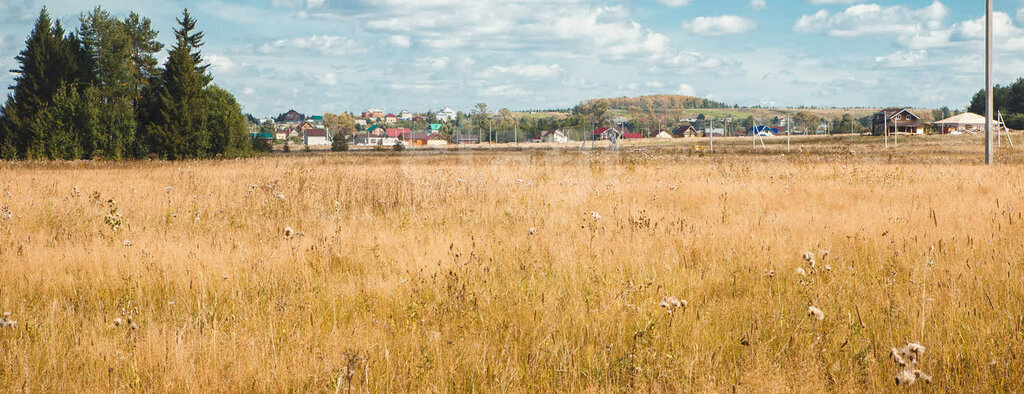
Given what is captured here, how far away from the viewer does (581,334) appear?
13.4ft

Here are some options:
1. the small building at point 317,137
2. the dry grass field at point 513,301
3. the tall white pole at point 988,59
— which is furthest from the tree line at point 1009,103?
the small building at point 317,137

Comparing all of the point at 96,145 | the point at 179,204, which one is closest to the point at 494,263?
the point at 179,204

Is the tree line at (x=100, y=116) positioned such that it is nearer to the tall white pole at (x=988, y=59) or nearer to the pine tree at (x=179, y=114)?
the pine tree at (x=179, y=114)

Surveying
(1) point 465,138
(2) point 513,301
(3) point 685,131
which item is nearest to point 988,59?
(2) point 513,301

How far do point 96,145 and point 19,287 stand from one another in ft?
134

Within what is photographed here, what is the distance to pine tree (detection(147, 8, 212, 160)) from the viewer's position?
131ft

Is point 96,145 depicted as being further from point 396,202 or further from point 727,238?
point 727,238

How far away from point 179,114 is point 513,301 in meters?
41.3

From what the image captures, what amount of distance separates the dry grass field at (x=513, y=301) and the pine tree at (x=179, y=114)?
33.4 m

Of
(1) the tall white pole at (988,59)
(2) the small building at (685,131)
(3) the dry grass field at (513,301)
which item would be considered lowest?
(3) the dry grass field at (513,301)

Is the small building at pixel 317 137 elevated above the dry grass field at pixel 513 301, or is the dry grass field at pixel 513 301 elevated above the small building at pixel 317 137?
the small building at pixel 317 137

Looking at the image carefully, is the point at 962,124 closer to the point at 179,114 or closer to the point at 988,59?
the point at 988,59

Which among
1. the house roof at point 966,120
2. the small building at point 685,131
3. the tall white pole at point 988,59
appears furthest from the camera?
the small building at point 685,131

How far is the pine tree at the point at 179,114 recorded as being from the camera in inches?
1576
